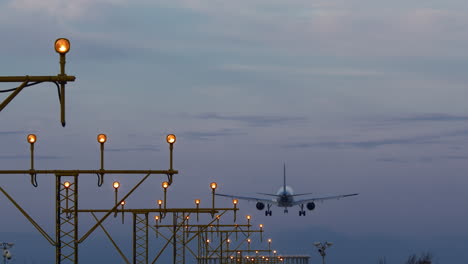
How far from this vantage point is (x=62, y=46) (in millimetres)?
21906

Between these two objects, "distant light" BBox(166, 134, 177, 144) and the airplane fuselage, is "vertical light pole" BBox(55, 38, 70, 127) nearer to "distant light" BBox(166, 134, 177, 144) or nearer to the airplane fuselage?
"distant light" BBox(166, 134, 177, 144)

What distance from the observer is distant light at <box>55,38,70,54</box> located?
21805 millimetres

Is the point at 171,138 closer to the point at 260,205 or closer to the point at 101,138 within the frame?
the point at 101,138

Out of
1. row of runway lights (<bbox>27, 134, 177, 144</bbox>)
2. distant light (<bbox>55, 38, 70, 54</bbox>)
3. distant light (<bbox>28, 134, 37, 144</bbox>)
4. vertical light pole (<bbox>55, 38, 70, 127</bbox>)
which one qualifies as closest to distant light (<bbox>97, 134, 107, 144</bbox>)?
row of runway lights (<bbox>27, 134, 177, 144</bbox>)

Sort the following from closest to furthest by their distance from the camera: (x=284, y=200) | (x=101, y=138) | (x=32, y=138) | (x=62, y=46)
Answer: (x=62, y=46), (x=32, y=138), (x=101, y=138), (x=284, y=200)

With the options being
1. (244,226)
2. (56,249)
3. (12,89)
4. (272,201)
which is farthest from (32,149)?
(272,201)

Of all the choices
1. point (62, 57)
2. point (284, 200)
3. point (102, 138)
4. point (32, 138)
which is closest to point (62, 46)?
point (62, 57)

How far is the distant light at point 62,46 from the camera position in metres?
21.8

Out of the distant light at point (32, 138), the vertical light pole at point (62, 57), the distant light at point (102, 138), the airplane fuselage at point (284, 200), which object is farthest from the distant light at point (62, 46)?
the airplane fuselage at point (284, 200)

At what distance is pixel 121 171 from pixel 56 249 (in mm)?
4333

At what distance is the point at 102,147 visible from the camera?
44.3 meters

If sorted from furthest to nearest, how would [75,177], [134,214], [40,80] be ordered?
1. [134,214]
2. [75,177]
3. [40,80]

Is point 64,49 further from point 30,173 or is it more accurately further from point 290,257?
point 290,257

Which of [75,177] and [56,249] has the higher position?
[75,177]
